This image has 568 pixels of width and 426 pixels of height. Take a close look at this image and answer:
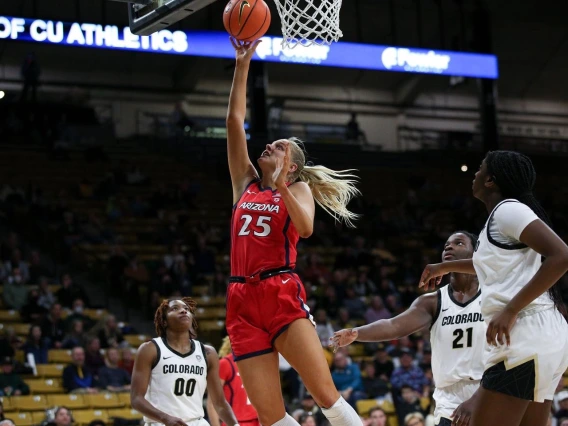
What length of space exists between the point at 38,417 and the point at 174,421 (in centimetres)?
522

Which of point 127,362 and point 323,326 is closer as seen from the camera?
point 127,362

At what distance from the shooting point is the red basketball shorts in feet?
16.2

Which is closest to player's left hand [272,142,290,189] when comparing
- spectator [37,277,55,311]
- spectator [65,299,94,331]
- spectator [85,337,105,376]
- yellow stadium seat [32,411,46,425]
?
yellow stadium seat [32,411,46,425]

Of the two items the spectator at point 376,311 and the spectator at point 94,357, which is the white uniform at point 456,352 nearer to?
the spectator at point 94,357

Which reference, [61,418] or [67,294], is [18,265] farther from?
[61,418]

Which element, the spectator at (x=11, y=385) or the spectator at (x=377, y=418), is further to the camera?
the spectator at (x=11, y=385)

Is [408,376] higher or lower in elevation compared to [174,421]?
lower

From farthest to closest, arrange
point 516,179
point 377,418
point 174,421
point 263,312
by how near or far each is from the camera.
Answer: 1. point 377,418
2. point 174,421
3. point 263,312
4. point 516,179

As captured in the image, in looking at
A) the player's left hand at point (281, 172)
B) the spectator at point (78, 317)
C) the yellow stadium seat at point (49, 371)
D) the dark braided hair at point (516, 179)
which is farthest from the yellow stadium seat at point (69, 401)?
the dark braided hair at point (516, 179)

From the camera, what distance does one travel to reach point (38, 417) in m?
10.8

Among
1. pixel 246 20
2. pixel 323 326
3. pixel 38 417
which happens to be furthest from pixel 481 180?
pixel 323 326

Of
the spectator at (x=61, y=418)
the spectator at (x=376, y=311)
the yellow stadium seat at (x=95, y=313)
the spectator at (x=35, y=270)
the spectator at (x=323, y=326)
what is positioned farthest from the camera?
the spectator at (x=376, y=311)

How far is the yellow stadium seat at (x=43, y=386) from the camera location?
37.8 ft

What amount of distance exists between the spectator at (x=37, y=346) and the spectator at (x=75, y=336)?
Answer: 0.91 feet
